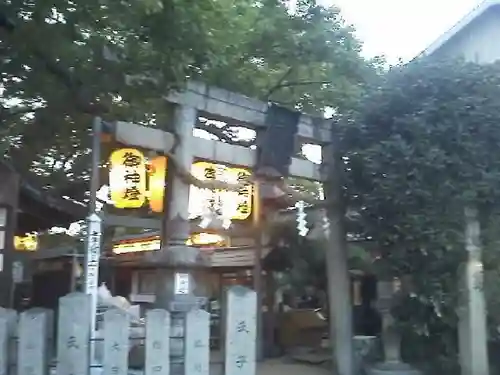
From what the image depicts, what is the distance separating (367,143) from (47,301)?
8.77 meters

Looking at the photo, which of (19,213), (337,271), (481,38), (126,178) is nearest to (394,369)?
(337,271)

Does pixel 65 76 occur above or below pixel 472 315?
above

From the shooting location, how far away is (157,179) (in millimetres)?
8195

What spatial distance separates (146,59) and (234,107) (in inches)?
73.0

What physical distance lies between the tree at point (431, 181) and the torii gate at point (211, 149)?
0.89m

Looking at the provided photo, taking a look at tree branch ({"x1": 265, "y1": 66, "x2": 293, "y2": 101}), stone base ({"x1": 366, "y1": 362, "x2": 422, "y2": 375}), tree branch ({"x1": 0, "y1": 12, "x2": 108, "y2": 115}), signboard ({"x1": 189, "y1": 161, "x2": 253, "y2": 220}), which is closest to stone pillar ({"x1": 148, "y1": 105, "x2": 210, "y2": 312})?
signboard ({"x1": 189, "y1": 161, "x2": 253, "y2": 220})

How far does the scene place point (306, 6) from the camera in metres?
12.5

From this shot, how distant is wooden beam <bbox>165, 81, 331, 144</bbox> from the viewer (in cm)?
865

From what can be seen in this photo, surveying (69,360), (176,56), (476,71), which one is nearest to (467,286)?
(476,71)

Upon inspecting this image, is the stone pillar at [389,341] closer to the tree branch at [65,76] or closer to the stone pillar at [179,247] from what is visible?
the stone pillar at [179,247]

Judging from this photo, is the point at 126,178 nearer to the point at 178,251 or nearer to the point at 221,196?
the point at 178,251

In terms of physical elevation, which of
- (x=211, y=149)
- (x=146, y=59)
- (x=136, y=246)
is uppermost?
(x=146, y=59)

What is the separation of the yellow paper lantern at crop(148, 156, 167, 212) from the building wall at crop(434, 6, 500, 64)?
967 centimetres

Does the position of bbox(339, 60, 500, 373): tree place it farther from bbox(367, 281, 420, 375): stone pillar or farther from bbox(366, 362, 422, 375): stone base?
bbox(366, 362, 422, 375): stone base
